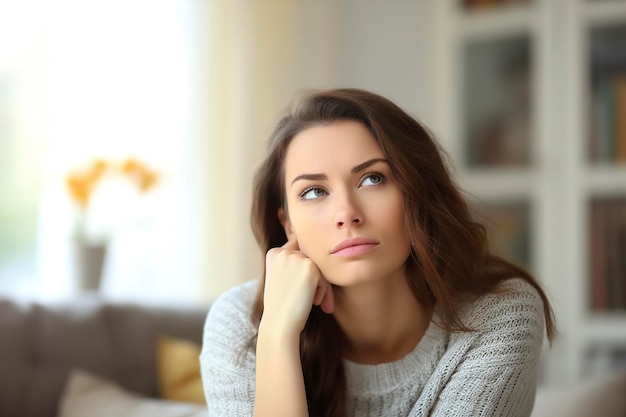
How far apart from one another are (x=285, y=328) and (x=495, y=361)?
361 millimetres

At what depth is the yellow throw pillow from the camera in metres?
2.00

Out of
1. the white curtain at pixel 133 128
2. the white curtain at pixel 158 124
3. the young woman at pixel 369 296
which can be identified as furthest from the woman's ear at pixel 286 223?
the white curtain at pixel 133 128

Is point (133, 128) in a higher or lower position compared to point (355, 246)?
higher

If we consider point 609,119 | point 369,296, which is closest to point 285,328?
point 369,296

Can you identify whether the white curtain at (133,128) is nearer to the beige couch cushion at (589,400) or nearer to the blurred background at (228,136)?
the blurred background at (228,136)

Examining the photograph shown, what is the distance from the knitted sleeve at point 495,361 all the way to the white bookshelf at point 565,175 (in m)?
1.42

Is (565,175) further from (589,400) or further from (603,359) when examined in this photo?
(589,400)

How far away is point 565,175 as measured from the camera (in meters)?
2.86

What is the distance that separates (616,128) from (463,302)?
5.29 feet

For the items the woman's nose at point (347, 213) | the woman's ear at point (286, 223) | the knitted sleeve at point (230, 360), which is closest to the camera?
the woman's nose at point (347, 213)

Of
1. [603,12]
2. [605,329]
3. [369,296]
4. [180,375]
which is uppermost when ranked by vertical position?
[603,12]

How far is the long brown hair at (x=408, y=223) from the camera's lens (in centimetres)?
139

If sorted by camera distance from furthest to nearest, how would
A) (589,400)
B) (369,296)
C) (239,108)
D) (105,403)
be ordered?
(239,108) → (105,403) → (589,400) → (369,296)

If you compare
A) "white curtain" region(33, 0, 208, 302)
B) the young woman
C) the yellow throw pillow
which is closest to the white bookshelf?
"white curtain" region(33, 0, 208, 302)
